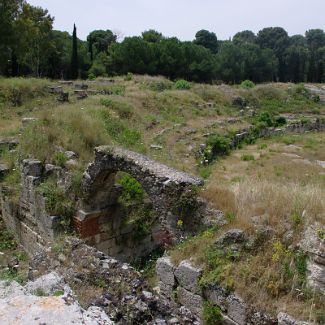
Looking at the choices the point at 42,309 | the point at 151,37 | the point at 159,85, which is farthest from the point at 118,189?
the point at 151,37

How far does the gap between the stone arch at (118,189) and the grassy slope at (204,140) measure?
2.27ft

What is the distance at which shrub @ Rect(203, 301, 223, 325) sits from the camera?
592 centimetres

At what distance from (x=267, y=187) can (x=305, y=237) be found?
193 cm

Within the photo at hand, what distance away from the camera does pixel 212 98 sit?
1268 inches

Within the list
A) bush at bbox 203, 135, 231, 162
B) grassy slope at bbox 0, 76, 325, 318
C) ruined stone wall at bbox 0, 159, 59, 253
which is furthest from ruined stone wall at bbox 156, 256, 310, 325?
bush at bbox 203, 135, 231, 162

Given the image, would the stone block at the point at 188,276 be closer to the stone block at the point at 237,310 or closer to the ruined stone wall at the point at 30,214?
the stone block at the point at 237,310

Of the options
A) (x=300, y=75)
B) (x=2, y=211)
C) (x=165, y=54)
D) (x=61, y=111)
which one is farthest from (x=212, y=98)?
(x=300, y=75)

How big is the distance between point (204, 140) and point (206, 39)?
55.8 m

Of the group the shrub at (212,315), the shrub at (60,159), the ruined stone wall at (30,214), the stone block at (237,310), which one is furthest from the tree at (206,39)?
the stone block at (237,310)

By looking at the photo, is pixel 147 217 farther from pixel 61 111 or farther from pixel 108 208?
pixel 61 111

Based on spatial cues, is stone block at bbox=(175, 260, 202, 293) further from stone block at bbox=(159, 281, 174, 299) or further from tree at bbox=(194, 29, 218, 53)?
tree at bbox=(194, 29, 218, 53)

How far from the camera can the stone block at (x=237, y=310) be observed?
5605 mm

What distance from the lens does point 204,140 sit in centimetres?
2189

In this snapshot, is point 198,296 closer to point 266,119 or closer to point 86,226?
point 86,226
